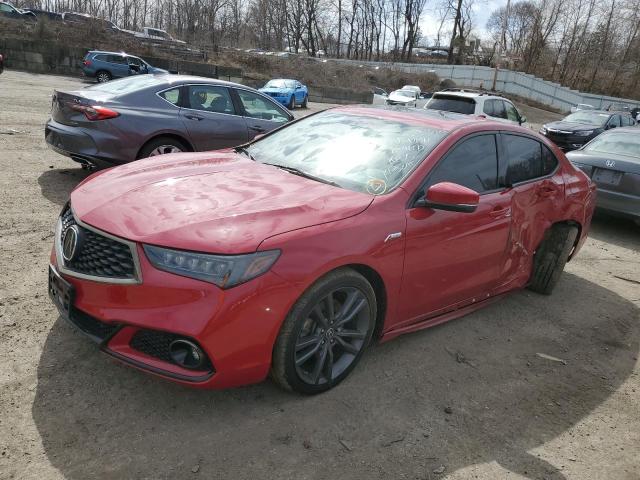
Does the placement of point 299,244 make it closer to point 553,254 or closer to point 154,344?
point 154,344

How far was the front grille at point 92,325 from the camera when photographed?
254 centimetres

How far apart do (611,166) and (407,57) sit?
60.9m

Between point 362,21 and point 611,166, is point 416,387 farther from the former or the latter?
point 362,21

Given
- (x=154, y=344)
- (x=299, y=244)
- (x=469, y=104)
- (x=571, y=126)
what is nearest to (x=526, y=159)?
(x=299, y=244)

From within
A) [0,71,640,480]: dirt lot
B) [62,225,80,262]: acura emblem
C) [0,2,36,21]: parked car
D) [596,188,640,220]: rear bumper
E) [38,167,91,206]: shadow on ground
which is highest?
[0,2,36,21]: parked car

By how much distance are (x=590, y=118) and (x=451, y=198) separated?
16.2 metres

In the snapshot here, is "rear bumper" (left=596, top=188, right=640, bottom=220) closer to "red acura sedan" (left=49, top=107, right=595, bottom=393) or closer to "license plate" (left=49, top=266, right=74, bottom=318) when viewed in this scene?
"red acura sedan" (left=49, top=107, right=595, bottom=393)

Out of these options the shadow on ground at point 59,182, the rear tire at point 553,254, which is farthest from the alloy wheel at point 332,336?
the shadow on ground at point 59,182

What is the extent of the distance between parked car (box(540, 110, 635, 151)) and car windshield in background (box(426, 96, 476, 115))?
11.7ft

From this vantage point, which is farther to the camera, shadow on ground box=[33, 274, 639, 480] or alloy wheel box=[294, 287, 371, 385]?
alloy wheel box=[294, 287, 371, 385]

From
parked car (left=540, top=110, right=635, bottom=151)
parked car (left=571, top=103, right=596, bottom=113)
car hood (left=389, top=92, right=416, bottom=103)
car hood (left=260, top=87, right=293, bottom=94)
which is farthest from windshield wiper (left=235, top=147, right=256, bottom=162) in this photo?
car hood (left=389, top=92, right=416, bottom=103)

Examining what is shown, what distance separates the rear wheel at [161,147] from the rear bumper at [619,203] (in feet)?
19.8

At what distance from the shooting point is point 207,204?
282 centimetres

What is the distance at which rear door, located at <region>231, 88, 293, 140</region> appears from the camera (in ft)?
24.1
